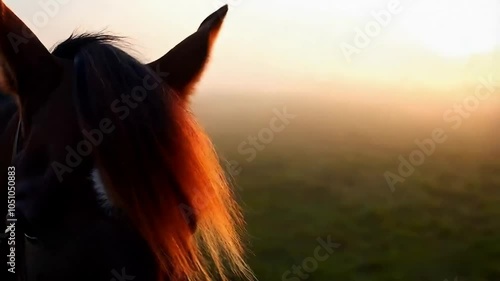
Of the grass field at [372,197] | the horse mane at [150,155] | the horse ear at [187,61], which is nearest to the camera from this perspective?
the horse mane at [150,155]

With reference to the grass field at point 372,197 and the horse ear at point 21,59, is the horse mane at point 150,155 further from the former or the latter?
the grass field at point 372,197

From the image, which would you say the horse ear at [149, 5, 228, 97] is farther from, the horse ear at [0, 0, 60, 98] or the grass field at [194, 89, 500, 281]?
the grass field at [194, 89, 500, 281]

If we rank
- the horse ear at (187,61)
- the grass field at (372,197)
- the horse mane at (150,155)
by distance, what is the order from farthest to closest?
the grass field at (372,197) < the horse ear at (187,61) < the horse mane at (150,155)

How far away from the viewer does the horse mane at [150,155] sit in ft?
3.12

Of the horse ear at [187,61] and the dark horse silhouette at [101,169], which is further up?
the horse ear at [187,61]

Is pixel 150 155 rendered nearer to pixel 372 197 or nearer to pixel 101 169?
pixel 101 169

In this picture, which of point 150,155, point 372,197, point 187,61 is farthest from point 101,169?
point 372,197

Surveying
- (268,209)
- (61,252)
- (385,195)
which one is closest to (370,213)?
(385,195)

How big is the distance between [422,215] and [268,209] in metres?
1.48

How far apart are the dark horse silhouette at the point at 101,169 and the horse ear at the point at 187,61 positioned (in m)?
0.18

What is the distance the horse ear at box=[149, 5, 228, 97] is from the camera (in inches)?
49.3

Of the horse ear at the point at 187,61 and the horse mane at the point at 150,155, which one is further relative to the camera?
the horse ear at the point at 187,61

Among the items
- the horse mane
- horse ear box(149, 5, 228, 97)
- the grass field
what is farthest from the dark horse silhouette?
the grass field

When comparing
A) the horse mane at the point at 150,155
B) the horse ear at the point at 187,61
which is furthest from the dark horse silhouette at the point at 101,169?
the horse ear at the point at 187,61
